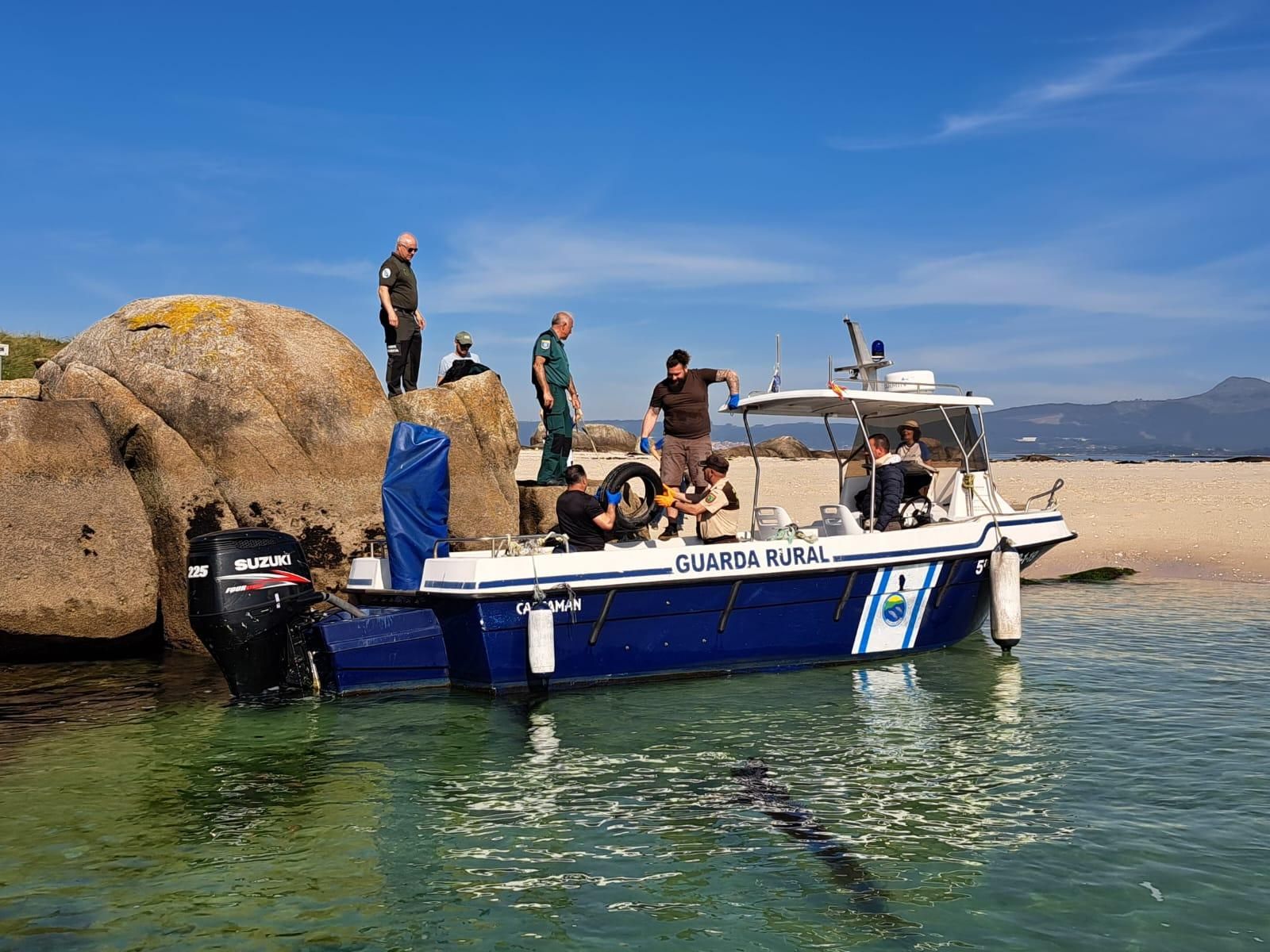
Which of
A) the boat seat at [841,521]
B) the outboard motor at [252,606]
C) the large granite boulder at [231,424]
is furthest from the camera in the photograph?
the large granite boulder at [231,424]

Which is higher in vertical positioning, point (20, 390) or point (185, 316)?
point (185, 316)

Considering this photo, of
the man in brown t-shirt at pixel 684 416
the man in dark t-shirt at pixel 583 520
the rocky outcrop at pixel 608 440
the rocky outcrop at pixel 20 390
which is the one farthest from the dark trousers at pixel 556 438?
the rocky outcrop at pixel 608 440

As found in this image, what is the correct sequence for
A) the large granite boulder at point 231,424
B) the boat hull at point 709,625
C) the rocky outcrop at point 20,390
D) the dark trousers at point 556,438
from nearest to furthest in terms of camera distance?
the boat hull at point 709,625 → the large granite boulder at point 231,424 → the rocky outcrop at point 20,390 → the dark trousers at point 556,438

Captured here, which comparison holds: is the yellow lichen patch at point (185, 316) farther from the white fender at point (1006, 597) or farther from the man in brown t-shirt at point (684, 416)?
the white fender at point (1006, 597)

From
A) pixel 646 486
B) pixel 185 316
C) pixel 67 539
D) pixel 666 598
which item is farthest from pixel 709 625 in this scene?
pixel 185 316

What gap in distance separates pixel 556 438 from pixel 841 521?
14.7ft

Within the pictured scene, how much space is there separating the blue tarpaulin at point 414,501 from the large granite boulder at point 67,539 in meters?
3.40

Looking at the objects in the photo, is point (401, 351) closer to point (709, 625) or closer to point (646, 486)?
point (646, 486)

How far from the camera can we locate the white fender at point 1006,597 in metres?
11.3

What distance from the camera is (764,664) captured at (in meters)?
10.6

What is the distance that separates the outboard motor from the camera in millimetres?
9125

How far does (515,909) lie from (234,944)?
1247 millimetres

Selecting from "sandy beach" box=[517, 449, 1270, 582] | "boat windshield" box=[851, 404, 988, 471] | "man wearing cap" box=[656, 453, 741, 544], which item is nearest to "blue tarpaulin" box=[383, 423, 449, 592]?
"man wearing cap" box=[656, 453, 741, 544]

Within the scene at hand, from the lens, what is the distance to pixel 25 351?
95.9ft
